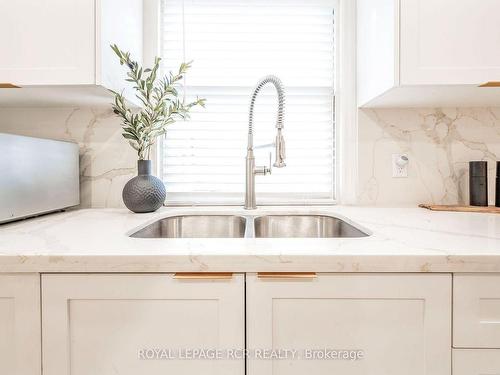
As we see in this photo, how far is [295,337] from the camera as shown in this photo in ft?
2.48

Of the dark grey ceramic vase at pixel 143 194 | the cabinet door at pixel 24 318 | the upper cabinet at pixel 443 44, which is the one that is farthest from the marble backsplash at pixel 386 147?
the cabinet door at pixel 24 318

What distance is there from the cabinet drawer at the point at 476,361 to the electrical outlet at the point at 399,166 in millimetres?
902

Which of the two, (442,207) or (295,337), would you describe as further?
(442,207)

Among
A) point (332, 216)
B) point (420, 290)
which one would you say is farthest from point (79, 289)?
point (332, 216)

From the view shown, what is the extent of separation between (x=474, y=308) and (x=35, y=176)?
1326mm

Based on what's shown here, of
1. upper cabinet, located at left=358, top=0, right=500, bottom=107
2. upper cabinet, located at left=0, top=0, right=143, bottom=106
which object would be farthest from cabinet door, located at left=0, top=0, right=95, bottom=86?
upper cabinet, located at left=358, top=0, right=500, bottom=107

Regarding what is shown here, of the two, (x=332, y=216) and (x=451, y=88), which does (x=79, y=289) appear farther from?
(x=451, y=88)

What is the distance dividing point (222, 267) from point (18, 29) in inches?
39.5

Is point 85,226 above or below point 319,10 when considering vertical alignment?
below

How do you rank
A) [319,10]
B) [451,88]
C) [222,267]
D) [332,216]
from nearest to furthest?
[222,267] → [451,88] → [332,216] → [319,10]

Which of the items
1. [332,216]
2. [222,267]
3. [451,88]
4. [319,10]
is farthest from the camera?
[319,10]

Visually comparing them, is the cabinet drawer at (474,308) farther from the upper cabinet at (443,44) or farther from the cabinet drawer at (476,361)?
the upper cabinet at (443,44)

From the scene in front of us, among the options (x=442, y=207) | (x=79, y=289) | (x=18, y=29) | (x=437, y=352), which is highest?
(x=18, y=29)

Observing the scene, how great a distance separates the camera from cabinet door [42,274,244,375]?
29.4 inches
